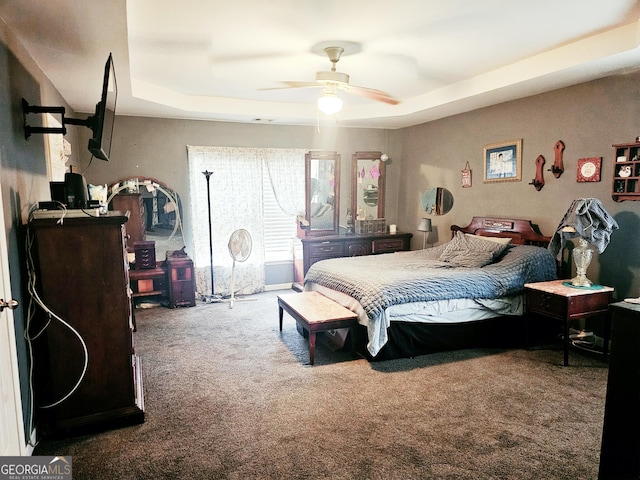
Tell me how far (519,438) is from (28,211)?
3.25 metres

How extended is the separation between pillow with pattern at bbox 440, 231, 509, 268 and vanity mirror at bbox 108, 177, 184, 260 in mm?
3453

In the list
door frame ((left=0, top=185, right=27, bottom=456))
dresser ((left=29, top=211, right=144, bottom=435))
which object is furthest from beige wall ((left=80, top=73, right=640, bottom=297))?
door frame ((left=0, top=185, right=27, bottom=456))

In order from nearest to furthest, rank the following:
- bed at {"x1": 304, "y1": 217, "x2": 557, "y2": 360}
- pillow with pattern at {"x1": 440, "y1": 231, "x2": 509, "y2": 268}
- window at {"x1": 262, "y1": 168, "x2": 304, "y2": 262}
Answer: bed at {"x1": 304, "y1": 217, "x2": 557, "y2": 360} → pillow with pattern at {"x1": 440, "y1": 231, "x2": 509, "y2": 268} → window at {"x1": 262, "y1": 168, "x2": 304, "y2": 262}

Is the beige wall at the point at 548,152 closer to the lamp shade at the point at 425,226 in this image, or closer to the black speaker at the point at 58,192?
the lamp shade at the point at 425,226

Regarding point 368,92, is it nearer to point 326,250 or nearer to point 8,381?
point 326,250

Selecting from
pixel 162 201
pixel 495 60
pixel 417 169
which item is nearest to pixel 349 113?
pixel 417 169

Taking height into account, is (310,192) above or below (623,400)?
above

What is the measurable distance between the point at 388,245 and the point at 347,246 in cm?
68

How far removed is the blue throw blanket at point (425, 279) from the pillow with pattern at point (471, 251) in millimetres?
83

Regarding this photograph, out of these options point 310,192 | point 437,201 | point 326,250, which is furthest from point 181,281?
point 437,201

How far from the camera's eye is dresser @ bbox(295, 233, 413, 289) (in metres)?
5.73

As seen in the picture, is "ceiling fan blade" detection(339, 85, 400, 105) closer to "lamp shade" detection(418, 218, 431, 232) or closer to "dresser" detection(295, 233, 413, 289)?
"lamp shade" detection(418, 218, 431, 232)

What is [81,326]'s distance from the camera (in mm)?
2445

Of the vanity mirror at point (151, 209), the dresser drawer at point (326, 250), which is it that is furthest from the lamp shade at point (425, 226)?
the vanity mirror at point (151, 209)
